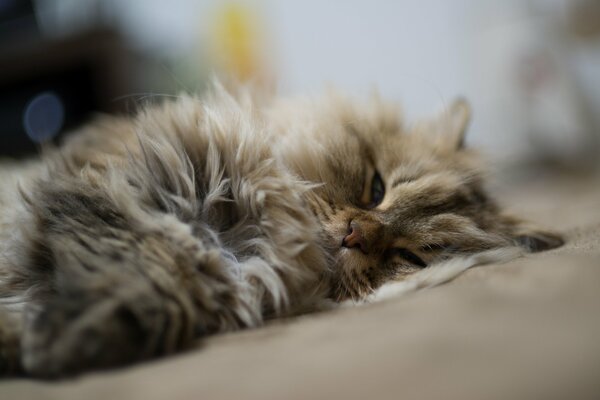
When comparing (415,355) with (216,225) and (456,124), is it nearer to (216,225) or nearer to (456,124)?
(216,225)

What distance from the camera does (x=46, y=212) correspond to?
0.91 metres

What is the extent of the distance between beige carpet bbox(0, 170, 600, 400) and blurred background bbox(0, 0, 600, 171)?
96.7 inches

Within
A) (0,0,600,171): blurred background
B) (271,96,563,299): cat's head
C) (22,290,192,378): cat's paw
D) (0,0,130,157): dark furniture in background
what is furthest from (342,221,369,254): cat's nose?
(0,0,130,157): dark furniture in background

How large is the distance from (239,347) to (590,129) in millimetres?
3660

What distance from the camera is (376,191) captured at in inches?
48.5

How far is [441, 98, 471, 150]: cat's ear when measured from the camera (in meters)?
1.50

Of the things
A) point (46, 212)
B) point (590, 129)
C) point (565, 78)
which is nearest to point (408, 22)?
point (565, 78)

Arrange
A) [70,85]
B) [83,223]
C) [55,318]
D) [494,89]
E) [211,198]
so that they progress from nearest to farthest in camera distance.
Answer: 1. [55,318]
2. [83,223]
3. [211,198]
4. [70,85]
5. [494,89]

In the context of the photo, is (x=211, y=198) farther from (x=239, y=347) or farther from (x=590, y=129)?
(x=590, y=129)

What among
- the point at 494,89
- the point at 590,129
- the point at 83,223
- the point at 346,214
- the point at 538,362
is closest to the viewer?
the point at 538,362

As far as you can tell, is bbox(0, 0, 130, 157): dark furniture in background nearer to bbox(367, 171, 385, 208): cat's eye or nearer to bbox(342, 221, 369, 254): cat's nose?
bbox(367, 171, 385, 208): cat's eye

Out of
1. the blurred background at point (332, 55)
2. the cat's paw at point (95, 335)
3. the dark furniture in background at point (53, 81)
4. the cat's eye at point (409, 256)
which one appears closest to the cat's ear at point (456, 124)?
the cat's eye at point (409, 256)

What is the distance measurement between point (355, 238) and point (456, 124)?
67 cm

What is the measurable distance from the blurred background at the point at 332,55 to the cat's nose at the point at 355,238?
212 cm
